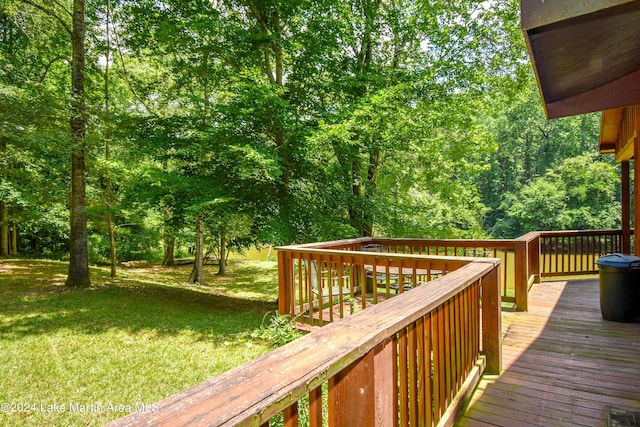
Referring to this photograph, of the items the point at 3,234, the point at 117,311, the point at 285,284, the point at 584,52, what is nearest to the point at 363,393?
the point at 584,52

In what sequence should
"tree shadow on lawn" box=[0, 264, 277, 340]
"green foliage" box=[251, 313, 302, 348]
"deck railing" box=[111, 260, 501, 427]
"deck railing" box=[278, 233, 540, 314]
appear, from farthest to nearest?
"tree shadow on lawn" box=[0, 264, 277, 340]
"green foliage" box=[251, 313, 302, 348]
"deck railing" box=[278, 233, 540, 314]
"deck railing" box=[111, 260, 501, 427]

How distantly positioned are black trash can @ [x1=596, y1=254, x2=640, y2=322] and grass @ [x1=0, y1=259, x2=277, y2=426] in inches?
180

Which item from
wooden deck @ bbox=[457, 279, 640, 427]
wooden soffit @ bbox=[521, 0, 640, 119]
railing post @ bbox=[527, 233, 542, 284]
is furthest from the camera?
railing post @ bbox=[527, 233, 542, 284]

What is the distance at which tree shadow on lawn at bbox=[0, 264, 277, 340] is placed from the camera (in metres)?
5.88

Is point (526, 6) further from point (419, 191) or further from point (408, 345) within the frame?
point (419, 191)

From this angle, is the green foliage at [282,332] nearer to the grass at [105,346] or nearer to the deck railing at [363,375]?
the grass at [105,346]

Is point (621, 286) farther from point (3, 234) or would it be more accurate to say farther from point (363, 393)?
point (3, 234)

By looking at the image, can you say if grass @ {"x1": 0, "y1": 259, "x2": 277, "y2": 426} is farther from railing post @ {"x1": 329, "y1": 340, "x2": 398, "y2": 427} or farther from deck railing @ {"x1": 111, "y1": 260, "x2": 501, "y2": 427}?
railing post @ {"x1": 329, "y1": 340, "x2": 398, "y2": 427}

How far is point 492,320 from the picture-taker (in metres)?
2.88

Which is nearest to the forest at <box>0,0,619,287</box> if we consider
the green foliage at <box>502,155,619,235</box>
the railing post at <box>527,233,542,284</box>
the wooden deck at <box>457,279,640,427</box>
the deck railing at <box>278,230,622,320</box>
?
the deck railing at <box>278,230,622,320</box>

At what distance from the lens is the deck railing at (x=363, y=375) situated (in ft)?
2.43

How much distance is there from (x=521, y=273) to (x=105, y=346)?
6233mm

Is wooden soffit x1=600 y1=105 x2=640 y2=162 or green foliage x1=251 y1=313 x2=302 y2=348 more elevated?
wooden soffit x1=600 y1=105 x2=640 y2=162

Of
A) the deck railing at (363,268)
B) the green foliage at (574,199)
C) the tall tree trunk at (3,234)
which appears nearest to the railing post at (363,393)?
the deck railing at (363,268)
